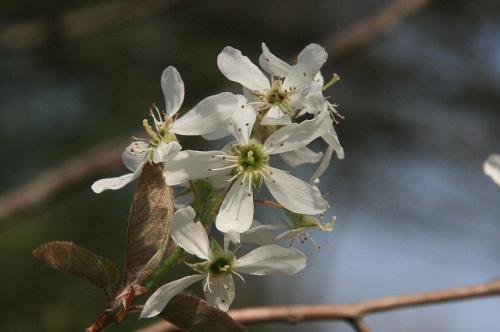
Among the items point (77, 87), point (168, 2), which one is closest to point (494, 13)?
point (168, 2)

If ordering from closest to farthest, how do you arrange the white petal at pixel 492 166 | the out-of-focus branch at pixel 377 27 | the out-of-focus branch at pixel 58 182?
the white petal at pixel 492 166 → the out-of-focus branch at pixel 58 182 → the out-of-focus branch at pixel 377 27

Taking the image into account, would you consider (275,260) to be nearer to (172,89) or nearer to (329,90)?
(172,89)

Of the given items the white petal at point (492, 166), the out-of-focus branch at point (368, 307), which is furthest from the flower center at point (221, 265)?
the white petal at point (492, 166)

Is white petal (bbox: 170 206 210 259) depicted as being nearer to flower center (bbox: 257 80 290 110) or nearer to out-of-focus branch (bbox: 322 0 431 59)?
flower center (bbox: 257 80 290 110)

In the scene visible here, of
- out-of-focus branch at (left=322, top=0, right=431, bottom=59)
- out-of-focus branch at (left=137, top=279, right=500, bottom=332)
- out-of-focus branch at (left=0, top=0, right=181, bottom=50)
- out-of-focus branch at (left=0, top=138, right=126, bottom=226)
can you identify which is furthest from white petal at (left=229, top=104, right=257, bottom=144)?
out-of-focus branch at (left=0, top=0, right=181, bottom=50)

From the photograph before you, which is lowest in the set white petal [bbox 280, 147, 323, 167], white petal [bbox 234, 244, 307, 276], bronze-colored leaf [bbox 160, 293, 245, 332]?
bronze-colored leaf [bbox 160, 293, 245, 332]

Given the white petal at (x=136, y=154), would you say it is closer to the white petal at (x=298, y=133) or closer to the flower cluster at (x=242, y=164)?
the flower cluster at (x=242, y=164)

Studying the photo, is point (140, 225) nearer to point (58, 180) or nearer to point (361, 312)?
point (361, 312)
